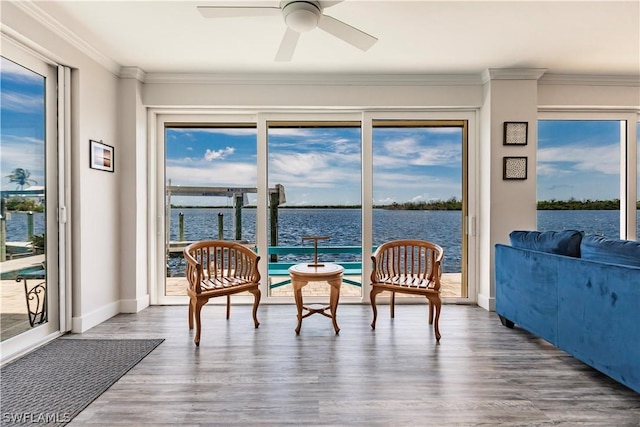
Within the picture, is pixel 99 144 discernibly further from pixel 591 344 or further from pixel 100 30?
pixel 591 344

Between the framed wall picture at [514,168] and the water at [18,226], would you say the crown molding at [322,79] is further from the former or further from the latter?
the water at [18,226]

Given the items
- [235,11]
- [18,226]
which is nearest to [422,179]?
[235,11]

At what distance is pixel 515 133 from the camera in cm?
379

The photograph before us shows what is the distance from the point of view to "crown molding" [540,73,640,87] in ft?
12.9

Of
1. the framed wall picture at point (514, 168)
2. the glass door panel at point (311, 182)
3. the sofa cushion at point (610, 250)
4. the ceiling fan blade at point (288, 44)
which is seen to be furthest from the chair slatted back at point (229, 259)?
the framed wall picture at point (514, 168)

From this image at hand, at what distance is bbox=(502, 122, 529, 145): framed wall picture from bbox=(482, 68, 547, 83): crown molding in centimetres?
49

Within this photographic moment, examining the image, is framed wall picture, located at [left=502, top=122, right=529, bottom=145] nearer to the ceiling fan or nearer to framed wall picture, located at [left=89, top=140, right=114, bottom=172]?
the ceiling fan

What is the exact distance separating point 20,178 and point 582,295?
13.3 feet

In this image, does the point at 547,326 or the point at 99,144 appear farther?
the point at 99,144

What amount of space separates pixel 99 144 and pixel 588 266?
4.11 m

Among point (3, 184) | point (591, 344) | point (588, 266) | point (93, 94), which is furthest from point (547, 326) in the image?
point (93, 94)

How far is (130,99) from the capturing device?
3740 mm

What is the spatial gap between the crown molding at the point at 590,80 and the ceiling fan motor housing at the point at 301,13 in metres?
3.01

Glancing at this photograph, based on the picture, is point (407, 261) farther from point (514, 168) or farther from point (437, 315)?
point (514, 168)
